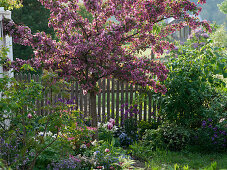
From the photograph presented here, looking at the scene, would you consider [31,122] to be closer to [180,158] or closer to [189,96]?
[180,158]

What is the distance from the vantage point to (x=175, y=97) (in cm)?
679

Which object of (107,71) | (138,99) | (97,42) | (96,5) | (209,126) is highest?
(96,5)

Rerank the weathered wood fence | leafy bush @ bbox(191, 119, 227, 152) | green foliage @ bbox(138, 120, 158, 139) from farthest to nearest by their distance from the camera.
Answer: the weathered wood fence, green foliage @ bbox(138, 120, 158, 139), leafy bush @ bbox(191, 119, 227, 152)

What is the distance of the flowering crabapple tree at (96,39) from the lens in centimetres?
540

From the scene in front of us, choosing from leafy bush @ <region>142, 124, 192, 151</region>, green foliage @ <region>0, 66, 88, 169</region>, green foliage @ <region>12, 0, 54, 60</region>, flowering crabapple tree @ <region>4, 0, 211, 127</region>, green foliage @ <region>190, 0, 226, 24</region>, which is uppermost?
green foliage @ <region>190, 0, 226, 24</region>

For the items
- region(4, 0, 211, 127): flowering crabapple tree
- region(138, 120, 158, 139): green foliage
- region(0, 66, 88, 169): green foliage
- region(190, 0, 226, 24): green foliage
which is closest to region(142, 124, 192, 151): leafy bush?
region(138, 120, 158, 139): green foliage

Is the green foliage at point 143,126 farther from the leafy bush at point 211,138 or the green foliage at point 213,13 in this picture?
the green foliage at point 213,13

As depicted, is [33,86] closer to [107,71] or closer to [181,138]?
[107,71]

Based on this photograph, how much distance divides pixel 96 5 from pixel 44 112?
396cm

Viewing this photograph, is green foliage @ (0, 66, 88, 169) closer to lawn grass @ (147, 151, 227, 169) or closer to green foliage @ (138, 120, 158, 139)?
lawn grass @ (147, 151, 227, 169)

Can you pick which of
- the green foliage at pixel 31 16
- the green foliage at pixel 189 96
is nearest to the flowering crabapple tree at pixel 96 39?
the green foliage at pixel 189 96

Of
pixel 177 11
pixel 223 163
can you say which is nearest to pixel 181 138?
pixel 223 163

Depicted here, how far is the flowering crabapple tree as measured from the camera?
5.40 m

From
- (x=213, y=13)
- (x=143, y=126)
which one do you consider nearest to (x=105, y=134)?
(x=143, y=126)
